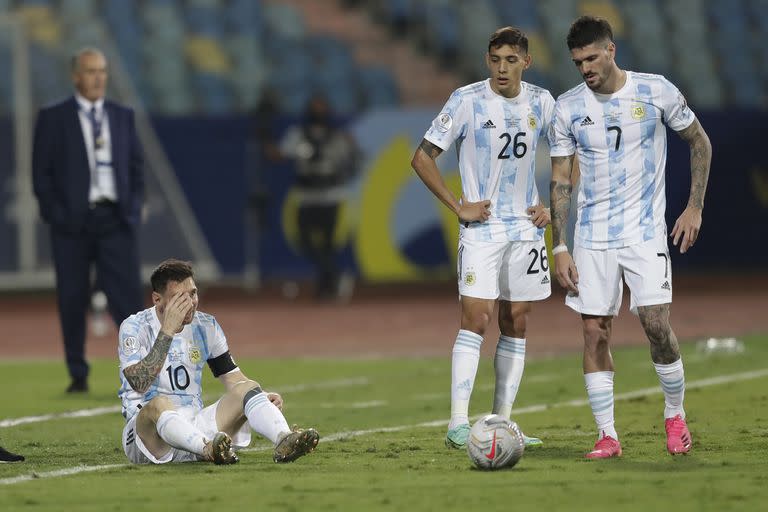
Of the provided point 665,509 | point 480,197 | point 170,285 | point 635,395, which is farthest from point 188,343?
point 635,395

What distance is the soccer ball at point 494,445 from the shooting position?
22.9 ft

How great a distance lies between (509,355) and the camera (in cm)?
816

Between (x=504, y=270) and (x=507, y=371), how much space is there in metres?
0.53

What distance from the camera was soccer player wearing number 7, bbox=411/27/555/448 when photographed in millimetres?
7996

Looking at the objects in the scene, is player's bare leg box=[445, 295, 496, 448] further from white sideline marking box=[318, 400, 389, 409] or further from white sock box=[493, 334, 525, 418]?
white sideline marking box=[318, 400, 389, 409]

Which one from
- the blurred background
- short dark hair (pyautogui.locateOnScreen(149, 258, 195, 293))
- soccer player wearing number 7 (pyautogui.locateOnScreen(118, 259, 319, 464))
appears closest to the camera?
soccer player wearing number 7 (pyautogui.locateOnScreen(118, 259, 319, 464))

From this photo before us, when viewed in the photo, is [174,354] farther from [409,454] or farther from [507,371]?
[507,371]

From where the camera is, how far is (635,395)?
10.4m

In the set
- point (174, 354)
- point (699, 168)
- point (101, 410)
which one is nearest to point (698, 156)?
point (699, 168)

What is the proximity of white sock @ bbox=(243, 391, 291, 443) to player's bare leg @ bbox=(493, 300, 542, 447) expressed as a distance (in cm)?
138

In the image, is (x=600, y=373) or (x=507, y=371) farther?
(x=507, y=371)

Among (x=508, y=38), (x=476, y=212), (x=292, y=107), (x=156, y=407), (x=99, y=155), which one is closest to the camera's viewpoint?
(x=156, y=407)

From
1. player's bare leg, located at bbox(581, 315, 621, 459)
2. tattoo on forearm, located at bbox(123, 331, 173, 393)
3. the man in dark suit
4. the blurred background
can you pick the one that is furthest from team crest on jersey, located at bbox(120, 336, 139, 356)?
the blurred background

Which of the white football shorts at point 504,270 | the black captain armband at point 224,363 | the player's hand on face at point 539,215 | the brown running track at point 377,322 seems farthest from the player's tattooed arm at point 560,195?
the brown running track at point 377,322
